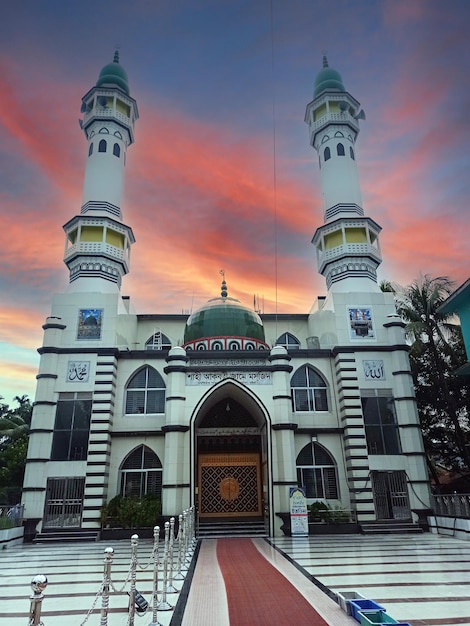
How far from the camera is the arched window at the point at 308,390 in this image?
1958cm

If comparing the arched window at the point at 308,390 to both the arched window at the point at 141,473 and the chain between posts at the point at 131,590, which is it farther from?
the chain between posts at the point at 131,590

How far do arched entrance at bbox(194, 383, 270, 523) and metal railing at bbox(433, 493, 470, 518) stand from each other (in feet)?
22.2

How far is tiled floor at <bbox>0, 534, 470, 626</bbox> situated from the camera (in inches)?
234

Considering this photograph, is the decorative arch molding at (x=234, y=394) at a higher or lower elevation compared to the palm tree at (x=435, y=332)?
lower

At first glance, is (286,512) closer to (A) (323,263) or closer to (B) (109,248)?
(A) (323,263)

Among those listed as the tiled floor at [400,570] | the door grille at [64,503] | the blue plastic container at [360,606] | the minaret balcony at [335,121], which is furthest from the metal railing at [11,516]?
the minaret balcony at [335,121]

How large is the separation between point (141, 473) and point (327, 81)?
79.4ft

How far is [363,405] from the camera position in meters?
18.9

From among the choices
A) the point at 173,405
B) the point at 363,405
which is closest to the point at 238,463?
the point at 173,405

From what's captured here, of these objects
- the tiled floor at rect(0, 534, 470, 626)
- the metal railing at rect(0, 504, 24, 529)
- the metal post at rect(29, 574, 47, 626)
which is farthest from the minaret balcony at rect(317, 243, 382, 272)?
the metal post at rect(29, 574, 47, 626)

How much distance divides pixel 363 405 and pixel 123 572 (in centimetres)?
1215

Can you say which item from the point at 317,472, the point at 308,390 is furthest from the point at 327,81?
the point at 317,472

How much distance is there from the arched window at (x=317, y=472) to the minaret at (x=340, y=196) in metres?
7.90

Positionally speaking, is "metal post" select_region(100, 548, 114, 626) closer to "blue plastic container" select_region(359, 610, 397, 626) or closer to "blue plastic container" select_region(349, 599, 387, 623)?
"blue plastic container" select_region(359, 610, 397, 626)
